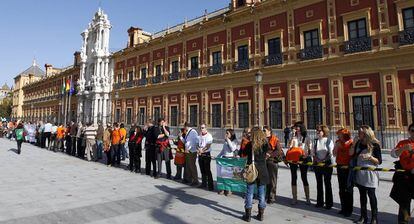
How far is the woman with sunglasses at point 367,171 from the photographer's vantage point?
4785 mm

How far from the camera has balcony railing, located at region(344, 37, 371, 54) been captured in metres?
14.6

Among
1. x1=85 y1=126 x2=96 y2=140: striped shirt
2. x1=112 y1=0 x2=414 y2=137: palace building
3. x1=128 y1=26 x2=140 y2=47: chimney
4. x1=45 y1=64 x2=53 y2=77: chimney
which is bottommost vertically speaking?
x1=85 y1=126 x2=96 y2=140: striped shirt

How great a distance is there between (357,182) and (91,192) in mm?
5673

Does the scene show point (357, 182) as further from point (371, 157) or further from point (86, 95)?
point (86, 95)

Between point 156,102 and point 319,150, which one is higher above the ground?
point 156,102

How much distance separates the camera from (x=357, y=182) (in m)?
4.98

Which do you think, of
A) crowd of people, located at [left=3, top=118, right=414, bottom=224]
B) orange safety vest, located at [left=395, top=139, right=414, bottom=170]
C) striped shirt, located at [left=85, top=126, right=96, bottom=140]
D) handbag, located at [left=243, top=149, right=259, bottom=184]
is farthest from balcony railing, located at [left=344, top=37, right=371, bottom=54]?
striped shirt, located at [left=85, top=126, right=96, bottom=140]

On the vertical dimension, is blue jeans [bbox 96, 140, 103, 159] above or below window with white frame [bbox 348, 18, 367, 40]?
below

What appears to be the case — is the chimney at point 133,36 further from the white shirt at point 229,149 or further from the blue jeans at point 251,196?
the blue jeans at point 251,196

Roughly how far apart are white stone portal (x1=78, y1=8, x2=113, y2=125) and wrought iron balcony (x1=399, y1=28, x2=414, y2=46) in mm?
26782

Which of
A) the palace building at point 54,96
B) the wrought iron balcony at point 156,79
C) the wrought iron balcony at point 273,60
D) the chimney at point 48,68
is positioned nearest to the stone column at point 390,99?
the wrought iron balcony at point 273,60

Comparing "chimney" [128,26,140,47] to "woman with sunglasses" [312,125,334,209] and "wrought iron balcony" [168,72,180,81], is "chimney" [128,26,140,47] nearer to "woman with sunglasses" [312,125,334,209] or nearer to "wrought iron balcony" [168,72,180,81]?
"wrought iron balcony" [168,72,180,81]

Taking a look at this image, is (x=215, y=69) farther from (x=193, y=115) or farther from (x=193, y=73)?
(x=193, y=115)

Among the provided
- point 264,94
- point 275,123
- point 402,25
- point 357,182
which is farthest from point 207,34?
point 357,182
